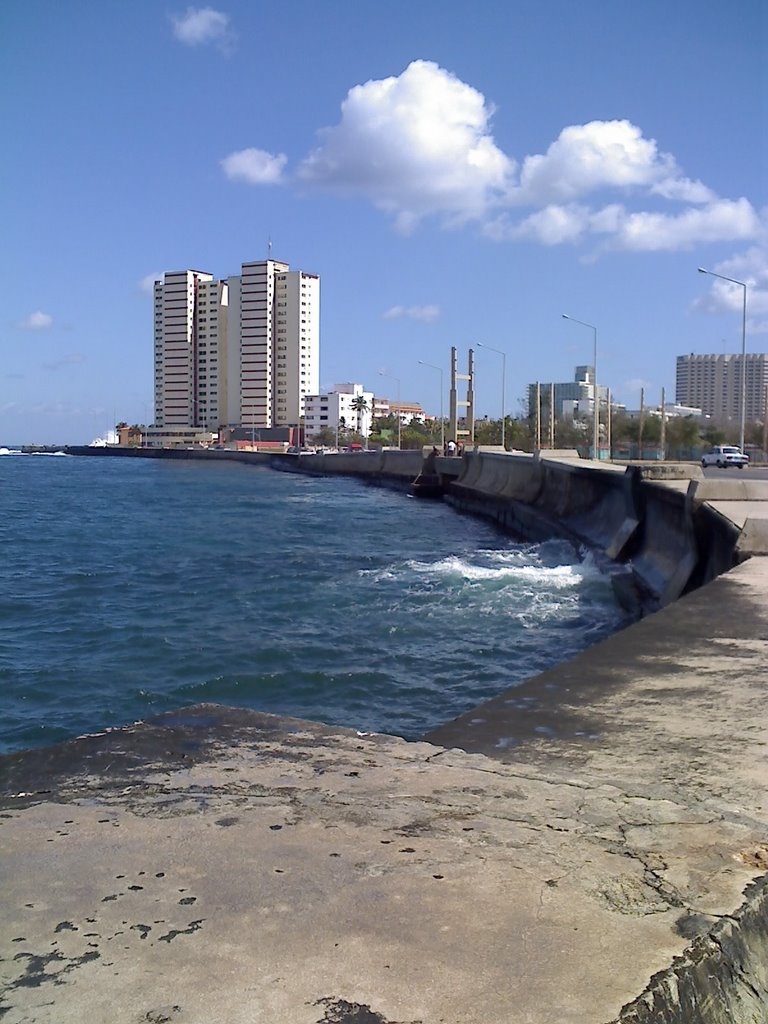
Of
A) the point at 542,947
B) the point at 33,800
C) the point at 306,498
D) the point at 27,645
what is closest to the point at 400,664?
the point at 27,645

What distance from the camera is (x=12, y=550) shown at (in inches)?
971

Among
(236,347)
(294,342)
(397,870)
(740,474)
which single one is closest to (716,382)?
(294,342)

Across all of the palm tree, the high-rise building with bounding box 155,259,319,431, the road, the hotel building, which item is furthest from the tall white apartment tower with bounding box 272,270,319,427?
the road

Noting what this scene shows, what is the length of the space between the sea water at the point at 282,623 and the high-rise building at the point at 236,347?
5129 inches

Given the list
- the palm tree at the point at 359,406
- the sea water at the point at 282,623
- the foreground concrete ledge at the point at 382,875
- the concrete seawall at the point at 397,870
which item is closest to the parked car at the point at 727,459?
the sea water at the point at 282,623

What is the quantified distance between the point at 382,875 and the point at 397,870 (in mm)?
54

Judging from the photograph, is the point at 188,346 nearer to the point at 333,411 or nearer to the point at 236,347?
the point at 236,347

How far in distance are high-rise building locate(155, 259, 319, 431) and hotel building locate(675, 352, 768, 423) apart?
2400 inches

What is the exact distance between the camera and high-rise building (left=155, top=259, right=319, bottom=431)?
156 m

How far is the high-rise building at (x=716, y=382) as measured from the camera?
149875 millimetres

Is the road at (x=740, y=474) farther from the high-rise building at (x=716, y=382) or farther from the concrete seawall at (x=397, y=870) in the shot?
the high-rise building at (x=716, y=382)

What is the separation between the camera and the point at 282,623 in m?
14.1

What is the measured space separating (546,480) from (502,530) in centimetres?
245

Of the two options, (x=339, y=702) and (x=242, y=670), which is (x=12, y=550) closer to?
(x=242, y=670)
